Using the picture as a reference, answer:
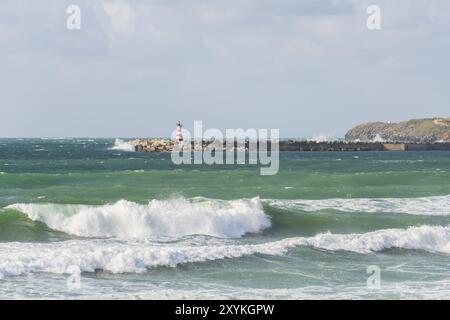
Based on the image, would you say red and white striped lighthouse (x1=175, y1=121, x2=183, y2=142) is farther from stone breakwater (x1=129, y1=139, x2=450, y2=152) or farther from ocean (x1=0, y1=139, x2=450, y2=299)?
ocean (x1=0, y1=139, x2=450, y2=299)

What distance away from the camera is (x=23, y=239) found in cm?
1880

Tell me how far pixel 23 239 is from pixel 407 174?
85.4 ft

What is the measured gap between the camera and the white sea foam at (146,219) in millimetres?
20484

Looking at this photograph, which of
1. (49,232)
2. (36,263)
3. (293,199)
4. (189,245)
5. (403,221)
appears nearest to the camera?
(36,263)

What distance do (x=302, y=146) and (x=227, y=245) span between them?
77.7 meters

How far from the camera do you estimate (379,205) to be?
26.8 m

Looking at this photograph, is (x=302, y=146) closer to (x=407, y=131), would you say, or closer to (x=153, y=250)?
(x=407, y=131)

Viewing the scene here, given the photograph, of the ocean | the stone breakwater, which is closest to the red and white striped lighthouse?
the stone breakwater

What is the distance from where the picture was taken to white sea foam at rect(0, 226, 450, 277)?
48.1 feet

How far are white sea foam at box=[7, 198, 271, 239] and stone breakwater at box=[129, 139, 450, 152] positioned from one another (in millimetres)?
54808

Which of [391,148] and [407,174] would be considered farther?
[391,148]
